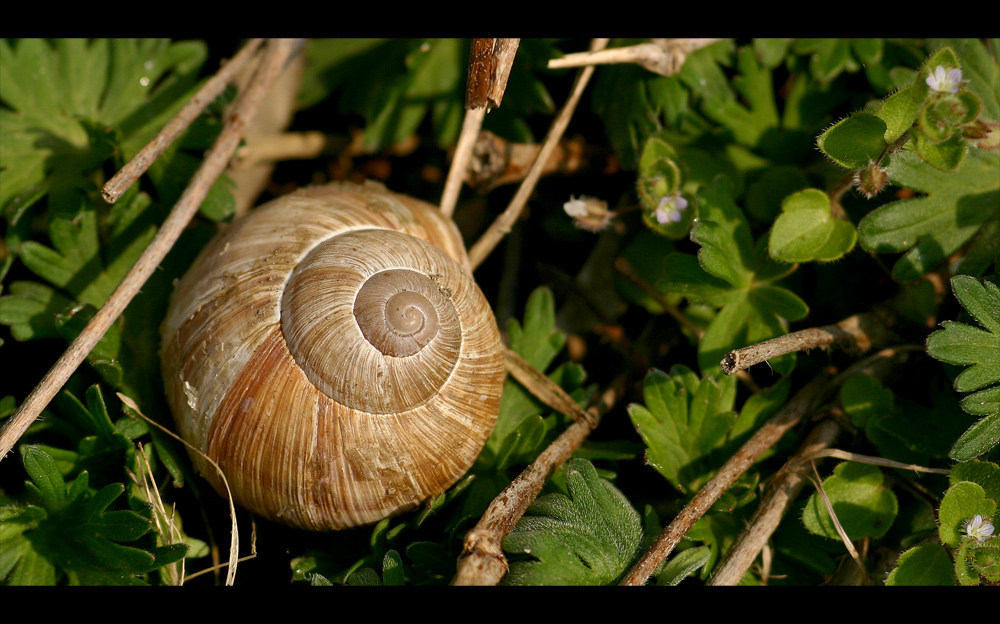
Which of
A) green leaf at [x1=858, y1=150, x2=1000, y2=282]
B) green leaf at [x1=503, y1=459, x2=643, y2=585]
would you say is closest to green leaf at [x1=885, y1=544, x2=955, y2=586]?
green leaf at [x1=503, y1=459, x2=643, y2=585]

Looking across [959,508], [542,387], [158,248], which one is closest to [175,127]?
[158,248]

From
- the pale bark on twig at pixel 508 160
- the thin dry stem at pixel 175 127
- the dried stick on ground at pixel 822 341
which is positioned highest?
the thin dry stem at pixel 175 127

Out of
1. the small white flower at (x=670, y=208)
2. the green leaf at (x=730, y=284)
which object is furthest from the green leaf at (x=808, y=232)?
the small white flower at (x=670, y=208)

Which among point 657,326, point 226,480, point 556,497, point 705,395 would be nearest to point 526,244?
point 657,326

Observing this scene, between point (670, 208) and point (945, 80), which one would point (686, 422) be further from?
point (945, 80)

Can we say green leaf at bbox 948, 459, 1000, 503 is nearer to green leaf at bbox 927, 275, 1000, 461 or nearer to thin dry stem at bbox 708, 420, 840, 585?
green leaf at bbox 927, 275, 1000, 461

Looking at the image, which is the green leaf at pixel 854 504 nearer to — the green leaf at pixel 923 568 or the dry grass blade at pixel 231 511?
the green leaf at pixel 923 568

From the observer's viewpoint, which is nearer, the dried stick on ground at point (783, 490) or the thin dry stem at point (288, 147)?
the dried stick on ground at point (783, 490)
